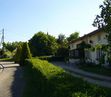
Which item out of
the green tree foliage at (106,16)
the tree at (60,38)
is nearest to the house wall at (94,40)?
the green tree foliage at (106,16)

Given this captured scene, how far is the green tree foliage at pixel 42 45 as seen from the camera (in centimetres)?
8944

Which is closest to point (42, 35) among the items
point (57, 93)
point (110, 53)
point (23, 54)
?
point (23, 54)

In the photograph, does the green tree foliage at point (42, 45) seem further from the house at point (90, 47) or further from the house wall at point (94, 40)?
the house wall at point (94, 40)

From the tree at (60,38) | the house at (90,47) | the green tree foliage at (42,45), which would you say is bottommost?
the house at (90,47)

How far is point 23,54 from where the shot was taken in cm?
4972

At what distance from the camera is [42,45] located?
91.4 metres

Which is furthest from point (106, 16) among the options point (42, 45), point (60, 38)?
point (60, 38)

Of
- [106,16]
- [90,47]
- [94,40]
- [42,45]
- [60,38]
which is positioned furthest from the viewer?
[60,38]

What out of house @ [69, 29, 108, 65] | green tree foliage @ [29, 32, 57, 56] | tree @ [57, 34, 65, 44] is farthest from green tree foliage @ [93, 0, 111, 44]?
tree @ [57, 34, 65, 44]

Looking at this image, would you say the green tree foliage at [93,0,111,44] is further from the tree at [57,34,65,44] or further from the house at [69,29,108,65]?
the tree at [57,34,65,44]

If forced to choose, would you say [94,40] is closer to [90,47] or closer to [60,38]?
[90,47]

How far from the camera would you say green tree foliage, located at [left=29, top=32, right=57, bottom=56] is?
293 feet

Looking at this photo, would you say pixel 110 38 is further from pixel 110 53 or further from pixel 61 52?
pixel 61 52

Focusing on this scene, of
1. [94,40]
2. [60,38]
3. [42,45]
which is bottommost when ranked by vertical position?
[94,40]
